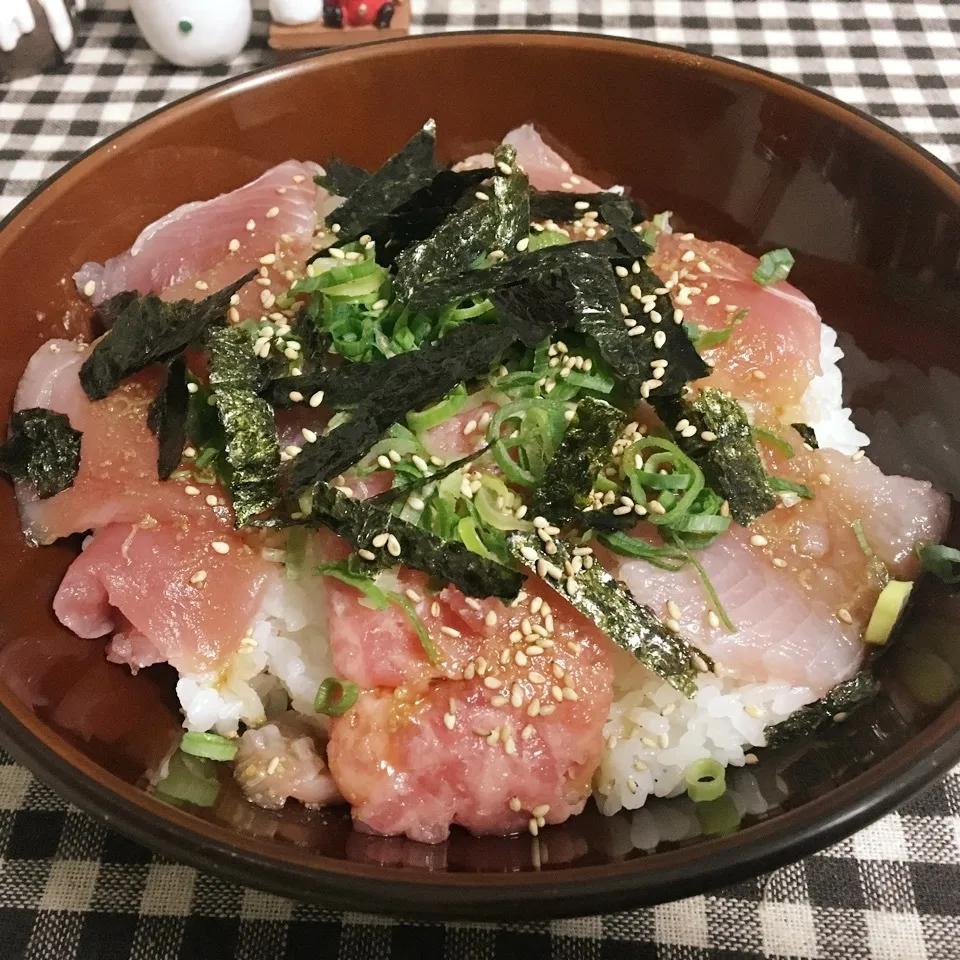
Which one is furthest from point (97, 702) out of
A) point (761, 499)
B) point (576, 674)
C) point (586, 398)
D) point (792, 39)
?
point (792, 39)

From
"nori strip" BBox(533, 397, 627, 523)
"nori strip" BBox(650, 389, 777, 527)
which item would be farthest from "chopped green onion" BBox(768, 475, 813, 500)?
"nori strip" BBox(533, 397, 627, 523)

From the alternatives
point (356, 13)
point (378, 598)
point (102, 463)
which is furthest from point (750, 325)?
point (356, 13)

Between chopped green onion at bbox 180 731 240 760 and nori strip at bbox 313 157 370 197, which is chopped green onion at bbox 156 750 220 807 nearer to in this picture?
chopped green onion at bbox 180 731 240 760

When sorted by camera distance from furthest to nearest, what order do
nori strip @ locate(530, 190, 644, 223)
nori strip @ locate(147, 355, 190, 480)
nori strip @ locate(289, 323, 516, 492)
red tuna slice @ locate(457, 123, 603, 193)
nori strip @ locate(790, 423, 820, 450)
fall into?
red tuna slice @ locate(457, 123, 603, 193) → nori strip @ locate(530, 190, 644, 223) → nori strip @ locate(790, 423, 820, 450) → nori strip @ locate(147, 355, 190, 480) → nori strip @ locate(289, 323, 516, 492)

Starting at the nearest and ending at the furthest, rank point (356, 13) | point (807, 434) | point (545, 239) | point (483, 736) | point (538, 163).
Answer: point (483, 736) → point (807, 434) → point (545, 239) → point (538, 163) → point (356, 13)

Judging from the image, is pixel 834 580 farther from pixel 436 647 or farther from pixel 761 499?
pixel 436 647

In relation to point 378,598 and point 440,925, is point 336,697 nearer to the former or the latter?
point 378,598

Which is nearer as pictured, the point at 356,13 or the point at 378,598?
the point at 378,598
